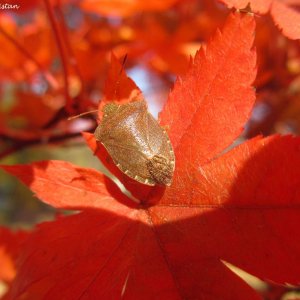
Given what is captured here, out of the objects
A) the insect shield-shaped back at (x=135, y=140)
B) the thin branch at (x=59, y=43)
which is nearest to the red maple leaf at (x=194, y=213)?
the insect shield-shaped back at (x=135, y=140)

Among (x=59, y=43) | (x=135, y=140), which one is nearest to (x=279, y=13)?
(x=135, y=140)

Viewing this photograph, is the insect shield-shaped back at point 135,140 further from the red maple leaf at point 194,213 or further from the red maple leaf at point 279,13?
the red maple leaf at point 279,13

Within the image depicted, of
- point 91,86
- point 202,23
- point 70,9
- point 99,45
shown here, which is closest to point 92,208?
point 99,45

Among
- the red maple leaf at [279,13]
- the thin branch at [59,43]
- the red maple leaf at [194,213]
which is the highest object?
the thin branch at [59,43]

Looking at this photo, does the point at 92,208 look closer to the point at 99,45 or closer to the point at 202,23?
the point at 99,45

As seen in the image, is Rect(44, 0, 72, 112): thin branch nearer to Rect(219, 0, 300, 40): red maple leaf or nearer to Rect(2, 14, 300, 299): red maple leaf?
Rect(2, 14, 300, 299): red maple leaf

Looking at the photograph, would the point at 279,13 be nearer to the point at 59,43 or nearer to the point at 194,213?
the point at 194,213
